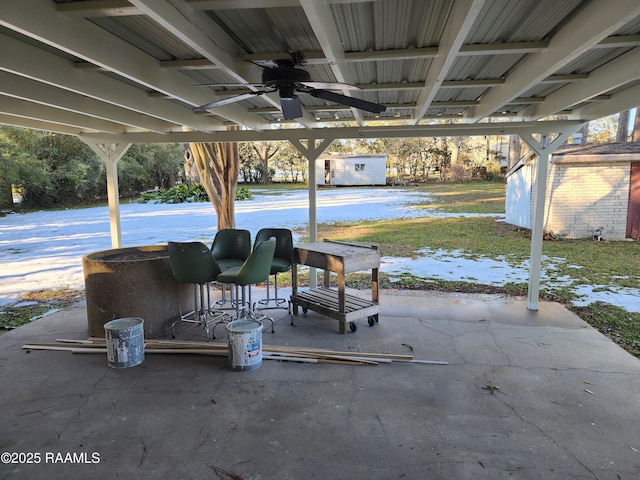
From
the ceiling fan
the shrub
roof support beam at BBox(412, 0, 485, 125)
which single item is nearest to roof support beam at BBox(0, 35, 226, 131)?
the ceiling fan

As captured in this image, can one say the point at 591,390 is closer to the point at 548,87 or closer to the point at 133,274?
the point at 548,87

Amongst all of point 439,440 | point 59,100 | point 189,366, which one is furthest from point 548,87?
point 59,100

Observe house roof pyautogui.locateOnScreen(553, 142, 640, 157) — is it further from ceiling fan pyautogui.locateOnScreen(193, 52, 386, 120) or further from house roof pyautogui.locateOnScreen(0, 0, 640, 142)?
ceiling fan pyautogui.locateOnScreen(193, 52, 386, 120)

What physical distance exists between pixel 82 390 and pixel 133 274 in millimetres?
1212

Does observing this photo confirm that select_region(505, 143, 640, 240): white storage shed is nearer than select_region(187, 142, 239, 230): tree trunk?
No

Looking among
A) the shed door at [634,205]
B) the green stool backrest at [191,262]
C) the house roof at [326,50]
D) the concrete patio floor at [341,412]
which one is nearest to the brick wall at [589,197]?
the shed door at [634,205]

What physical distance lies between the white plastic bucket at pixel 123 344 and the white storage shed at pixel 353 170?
23764mm

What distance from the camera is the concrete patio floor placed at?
230cm

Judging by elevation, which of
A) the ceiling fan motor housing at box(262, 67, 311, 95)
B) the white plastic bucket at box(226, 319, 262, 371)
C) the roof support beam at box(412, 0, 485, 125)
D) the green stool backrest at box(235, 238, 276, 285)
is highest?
the roof support beam at box(412, 0, 485, 125)

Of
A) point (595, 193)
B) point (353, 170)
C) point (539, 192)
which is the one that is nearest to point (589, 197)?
point (595, 193)

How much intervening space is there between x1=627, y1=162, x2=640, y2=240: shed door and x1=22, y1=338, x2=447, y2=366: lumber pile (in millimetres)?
8901

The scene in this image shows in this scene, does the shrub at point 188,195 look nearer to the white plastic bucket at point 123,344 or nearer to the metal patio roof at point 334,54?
the metal patio roof at point 334,54

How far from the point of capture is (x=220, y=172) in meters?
6.40

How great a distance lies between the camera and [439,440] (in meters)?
2.52
